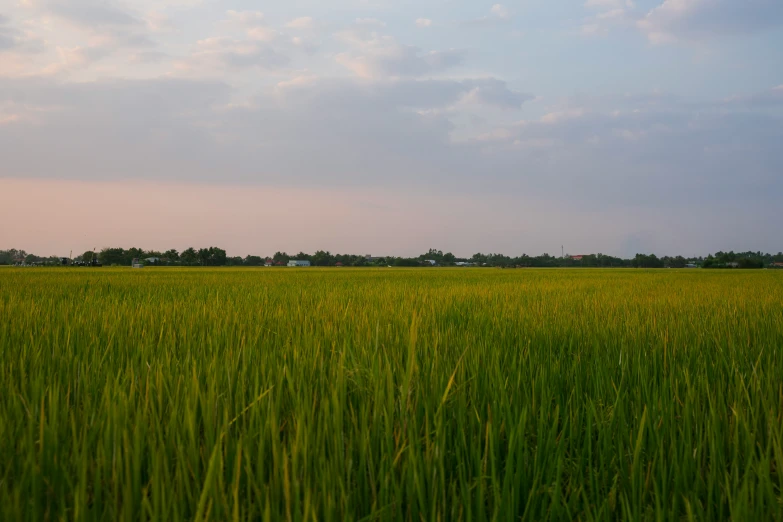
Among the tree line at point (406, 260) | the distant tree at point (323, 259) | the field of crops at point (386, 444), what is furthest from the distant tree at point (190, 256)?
the field of crops at point (386, 444)

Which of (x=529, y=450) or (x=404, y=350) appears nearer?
(x=529, y=450)

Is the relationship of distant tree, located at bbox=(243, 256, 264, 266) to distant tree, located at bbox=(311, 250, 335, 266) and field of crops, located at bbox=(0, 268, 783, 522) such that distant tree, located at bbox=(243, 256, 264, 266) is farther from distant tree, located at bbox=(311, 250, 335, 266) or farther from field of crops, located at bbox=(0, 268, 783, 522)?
field of crops, located at bbox=(0, 268, 783, 522)

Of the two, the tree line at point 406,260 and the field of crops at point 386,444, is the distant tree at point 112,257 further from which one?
the field of crops at point 386,444

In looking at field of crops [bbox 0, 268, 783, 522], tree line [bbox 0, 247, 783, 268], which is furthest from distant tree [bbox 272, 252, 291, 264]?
field of crops [bbox 0, 268, 783, 522]

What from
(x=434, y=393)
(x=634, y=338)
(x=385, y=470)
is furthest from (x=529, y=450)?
(x=634, y=338)

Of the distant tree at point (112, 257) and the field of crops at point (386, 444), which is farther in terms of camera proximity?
the distant tree at point (112, 257)

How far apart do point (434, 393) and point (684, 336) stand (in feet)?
8.03

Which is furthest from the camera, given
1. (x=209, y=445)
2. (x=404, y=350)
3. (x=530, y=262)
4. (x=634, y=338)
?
(x=530, y=262)

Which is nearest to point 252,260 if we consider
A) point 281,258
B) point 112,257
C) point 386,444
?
point 281,258

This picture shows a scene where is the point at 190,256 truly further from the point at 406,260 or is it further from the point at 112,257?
the point at 406,260

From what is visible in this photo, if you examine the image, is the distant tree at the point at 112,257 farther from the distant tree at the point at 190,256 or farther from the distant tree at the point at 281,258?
the distant tree at the point at 281,258

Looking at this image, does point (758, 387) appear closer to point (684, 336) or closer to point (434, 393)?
point (434, 393)

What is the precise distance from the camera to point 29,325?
135 inches

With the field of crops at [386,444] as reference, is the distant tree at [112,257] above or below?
above
